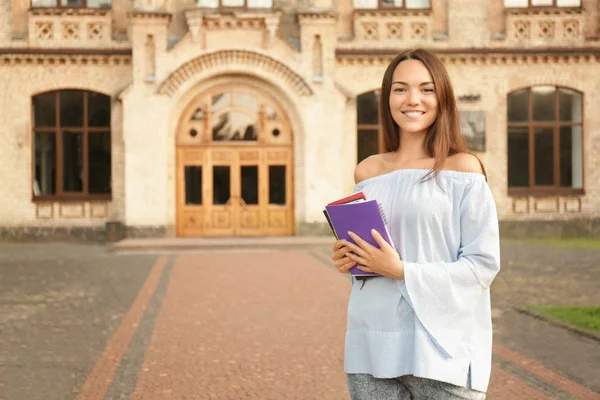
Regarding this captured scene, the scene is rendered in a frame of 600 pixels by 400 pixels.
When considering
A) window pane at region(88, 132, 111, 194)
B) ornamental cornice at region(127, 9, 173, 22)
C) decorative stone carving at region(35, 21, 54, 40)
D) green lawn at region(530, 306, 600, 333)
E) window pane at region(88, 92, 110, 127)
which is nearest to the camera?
green lawn at region(530, 306, 600, 333)

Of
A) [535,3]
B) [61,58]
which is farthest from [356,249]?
[535,3]

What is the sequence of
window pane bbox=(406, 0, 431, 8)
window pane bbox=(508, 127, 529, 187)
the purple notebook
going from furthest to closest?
window pane bbox=(508, 127, 529, 187)
window pane bbox=(406, 0, 431, 8)
the purple notebook

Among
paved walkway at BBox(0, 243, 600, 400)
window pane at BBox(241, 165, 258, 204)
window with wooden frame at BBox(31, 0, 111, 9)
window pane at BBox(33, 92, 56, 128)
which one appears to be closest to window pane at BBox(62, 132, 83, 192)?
window pane at BBox(33, 92, 56, 128)

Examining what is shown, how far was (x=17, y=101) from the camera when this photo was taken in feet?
70.6

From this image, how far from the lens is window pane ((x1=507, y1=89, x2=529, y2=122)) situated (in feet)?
73.8

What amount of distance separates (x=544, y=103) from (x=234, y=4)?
9.72 m

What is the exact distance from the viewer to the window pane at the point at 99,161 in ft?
72.6

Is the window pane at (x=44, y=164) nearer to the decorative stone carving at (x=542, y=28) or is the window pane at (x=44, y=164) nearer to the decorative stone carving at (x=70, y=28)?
the decorative stone carving at (x=70, y=28)

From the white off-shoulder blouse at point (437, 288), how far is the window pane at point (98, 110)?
20.7 m

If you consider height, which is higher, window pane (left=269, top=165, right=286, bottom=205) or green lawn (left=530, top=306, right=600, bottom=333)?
window pane (left=269, top=165, right=286, bottom=205)

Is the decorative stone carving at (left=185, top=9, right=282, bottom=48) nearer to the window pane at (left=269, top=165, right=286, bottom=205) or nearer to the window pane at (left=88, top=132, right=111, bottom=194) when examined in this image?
the window pane at (left=269, top=165, right=286, bottom=205)

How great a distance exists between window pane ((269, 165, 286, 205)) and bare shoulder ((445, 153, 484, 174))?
772 inches

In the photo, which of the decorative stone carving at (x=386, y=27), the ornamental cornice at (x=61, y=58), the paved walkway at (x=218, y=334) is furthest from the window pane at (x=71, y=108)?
the paved walkway at (x=218, y=334)

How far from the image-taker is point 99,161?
22188 millimetres
